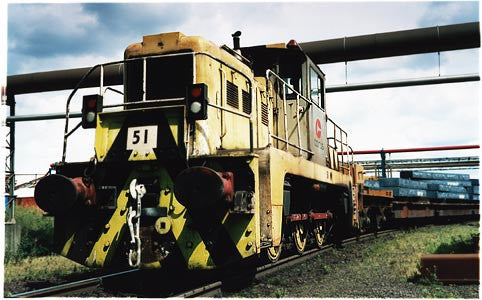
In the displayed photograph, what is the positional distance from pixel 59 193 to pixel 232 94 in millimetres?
2288

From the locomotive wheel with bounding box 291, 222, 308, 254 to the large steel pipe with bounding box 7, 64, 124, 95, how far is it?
6.71m

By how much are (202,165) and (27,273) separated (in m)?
3.61

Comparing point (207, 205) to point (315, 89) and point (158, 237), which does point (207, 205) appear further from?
point (315, 89)

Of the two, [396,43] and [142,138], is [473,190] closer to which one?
[396,43]

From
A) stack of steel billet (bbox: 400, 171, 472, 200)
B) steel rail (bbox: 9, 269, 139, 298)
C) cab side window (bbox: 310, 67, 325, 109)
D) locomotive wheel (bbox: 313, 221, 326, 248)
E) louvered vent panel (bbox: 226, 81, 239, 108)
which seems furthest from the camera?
stack of steel billet (bbox: 400, 171, 472, 200)

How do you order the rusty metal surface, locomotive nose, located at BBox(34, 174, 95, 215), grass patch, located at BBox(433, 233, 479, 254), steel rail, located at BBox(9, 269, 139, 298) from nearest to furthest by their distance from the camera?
1. locomotive nose, located at BBox(34, 174, 95, 215)
2. steel rail, located at BBox(9, 269, 139, 298)
3. the rusty metal surface
4. grass patch, located at BBox(433, 233, 479, 254)

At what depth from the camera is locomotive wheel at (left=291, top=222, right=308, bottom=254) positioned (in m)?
6.68

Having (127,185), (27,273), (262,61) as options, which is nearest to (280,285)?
(127,185)

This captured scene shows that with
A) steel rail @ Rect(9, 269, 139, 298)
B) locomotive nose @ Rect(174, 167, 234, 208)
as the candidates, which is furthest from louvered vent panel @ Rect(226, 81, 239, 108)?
steel rail @ Rect(9, 269, 139, 298)

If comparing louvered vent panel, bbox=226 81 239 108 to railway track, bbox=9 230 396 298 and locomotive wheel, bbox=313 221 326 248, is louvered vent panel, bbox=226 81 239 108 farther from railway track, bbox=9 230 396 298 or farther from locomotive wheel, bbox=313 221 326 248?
locomotive wheel, bbox=313 221 326 248

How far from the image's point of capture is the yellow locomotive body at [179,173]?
4.52 meters

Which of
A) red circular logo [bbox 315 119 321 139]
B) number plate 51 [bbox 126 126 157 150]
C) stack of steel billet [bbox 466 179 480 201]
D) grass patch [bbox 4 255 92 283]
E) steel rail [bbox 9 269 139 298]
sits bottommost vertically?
grass patch [bbox 4 255 92 283]

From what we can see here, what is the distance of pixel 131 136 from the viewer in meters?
5.05

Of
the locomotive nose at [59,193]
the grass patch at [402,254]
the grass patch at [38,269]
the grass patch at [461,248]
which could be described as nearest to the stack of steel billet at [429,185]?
the grass patch at [402,254]
